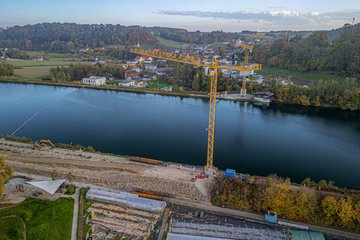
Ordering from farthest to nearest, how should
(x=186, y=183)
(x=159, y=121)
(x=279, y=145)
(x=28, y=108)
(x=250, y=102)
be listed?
1. (x=250, y=102)
2. (x=28, y=108)
3. (x=159, y=121)
4. (x=279, y=145)
5. (x=186, y=183)

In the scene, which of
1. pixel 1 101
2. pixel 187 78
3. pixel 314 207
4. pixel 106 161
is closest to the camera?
pixel 314 207

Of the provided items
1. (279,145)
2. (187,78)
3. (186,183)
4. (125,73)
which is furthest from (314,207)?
(125,73)

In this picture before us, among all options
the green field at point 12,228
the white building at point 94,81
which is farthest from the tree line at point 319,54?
the green field at point 12,228

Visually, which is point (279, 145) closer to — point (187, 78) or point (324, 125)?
point (324, 125)

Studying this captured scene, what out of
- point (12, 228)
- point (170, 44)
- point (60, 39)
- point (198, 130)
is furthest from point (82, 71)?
point (60, 39)

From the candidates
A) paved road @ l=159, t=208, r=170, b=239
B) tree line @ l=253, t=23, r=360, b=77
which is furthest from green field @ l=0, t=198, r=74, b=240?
tree line @ l=253, t=23, r=360, b=77

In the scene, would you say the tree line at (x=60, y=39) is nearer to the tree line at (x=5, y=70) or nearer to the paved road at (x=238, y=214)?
the tree line at (x=5, y=70)
